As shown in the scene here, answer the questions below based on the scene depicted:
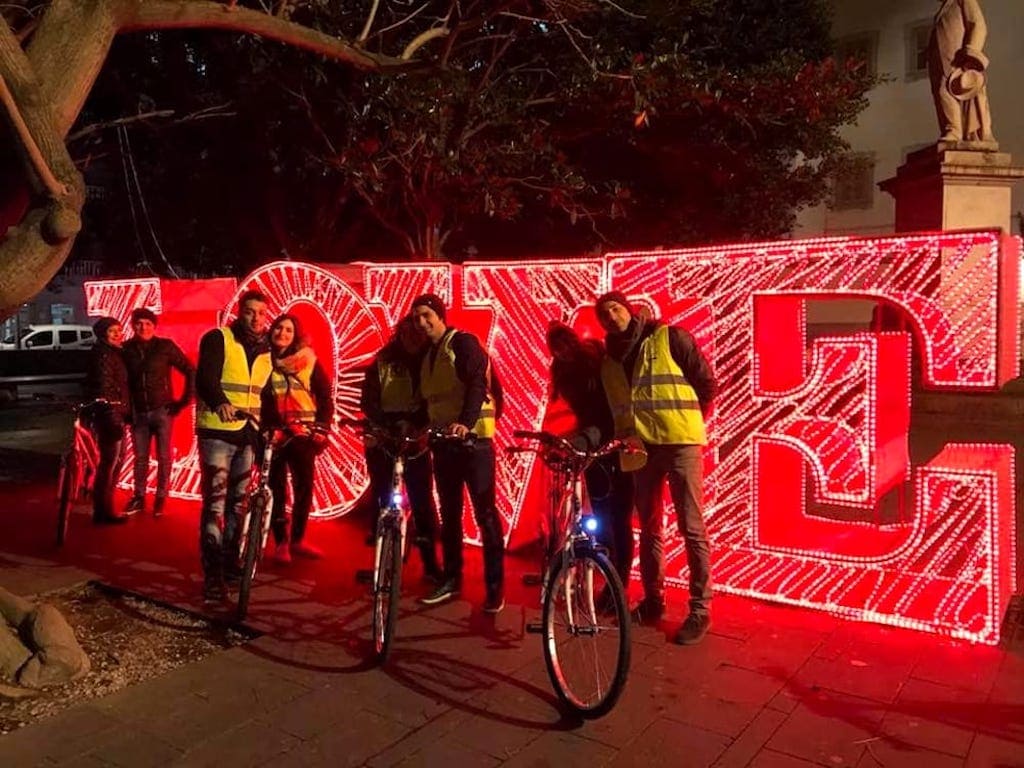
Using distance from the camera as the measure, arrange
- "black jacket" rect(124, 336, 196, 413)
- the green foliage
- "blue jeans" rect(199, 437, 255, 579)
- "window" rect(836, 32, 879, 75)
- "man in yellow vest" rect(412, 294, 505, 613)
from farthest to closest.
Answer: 1. "window" rect(836, 32, 879, 75)
2. the green foliage
3. "black jacket" rect(124, 336, 196, 413)
4. "blue jeans" rect(199, 437, 255, 579)
5. "man in yellow vest" rect(412, 294, 505, 613)

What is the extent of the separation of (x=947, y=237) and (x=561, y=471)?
8.76 feet

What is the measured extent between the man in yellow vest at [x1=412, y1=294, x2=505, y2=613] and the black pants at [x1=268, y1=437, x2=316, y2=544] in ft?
4.53

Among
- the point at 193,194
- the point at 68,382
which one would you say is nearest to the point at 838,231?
the point at 193,194

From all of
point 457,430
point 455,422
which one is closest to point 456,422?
point 455,422

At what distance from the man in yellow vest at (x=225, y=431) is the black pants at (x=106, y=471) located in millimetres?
2483

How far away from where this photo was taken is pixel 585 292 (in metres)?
6.99

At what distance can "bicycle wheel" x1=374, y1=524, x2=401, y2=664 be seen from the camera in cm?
504

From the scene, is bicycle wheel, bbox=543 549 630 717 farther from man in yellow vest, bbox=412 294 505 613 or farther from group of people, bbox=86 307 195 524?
group of people, bbox=86 307 195 524

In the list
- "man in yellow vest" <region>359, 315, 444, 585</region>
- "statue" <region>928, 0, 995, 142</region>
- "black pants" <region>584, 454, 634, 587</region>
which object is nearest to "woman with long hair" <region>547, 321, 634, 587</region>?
"black pants" <region>584, 454, 634, 587</region>

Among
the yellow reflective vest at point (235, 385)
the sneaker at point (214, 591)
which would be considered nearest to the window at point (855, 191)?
the yellow reflective vest at point (235, 385)

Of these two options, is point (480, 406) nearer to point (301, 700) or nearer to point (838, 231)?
point (301, 700)

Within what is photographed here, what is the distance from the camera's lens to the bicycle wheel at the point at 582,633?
14.4 ft

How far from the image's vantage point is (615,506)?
598cm

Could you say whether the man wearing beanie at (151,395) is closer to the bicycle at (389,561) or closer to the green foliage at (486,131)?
the green foliage at (486,131)
